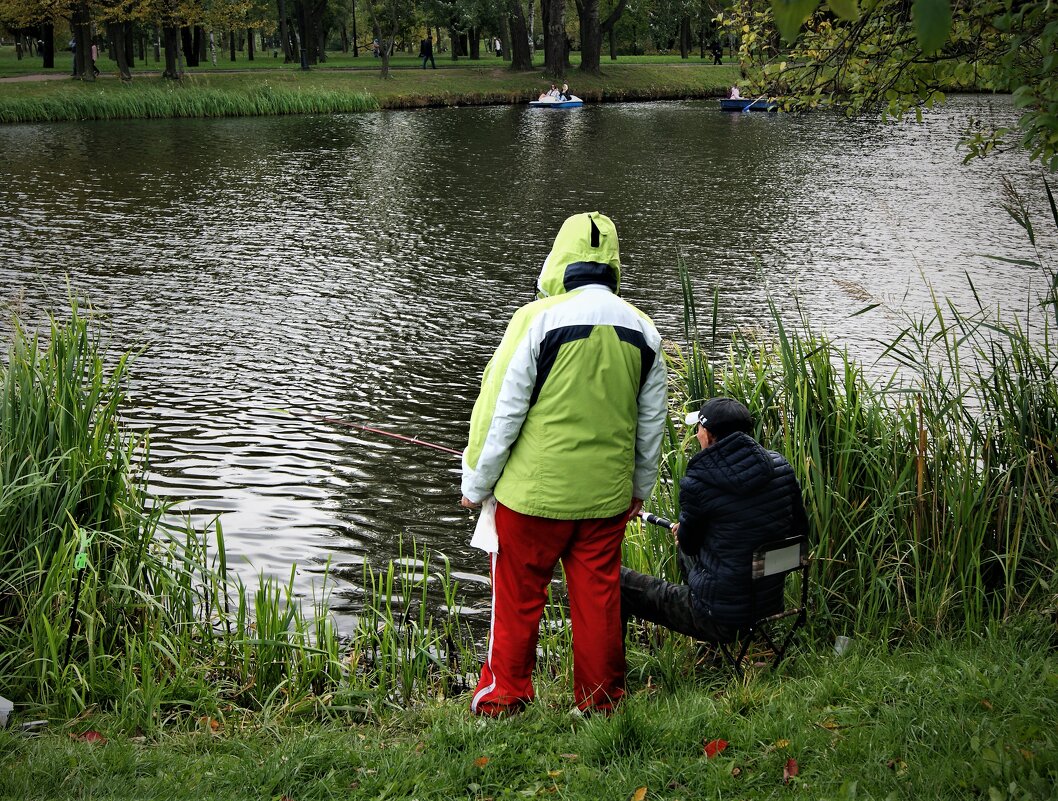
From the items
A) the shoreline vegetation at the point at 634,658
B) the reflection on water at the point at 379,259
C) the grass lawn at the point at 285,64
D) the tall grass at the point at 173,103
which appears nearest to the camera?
the shoreline vegetation at the point at 634,658

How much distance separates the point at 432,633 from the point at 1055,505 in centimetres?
345

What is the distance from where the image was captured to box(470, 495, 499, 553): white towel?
4355mm

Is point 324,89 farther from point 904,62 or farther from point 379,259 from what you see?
point 904,62

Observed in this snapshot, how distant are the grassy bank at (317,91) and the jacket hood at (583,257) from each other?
124 feet

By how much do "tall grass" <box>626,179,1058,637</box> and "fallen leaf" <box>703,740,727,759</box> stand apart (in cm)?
161

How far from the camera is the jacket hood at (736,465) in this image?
4.43 meters

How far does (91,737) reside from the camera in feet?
14.8

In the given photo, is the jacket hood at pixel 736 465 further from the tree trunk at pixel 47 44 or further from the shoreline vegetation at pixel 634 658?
the tree trunk at pixel 47 44

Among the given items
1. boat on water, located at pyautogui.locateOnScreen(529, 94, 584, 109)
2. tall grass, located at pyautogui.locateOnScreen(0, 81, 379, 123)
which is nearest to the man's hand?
tall grass, located at pyautogui.locateOnScreen(0, 81, 379, 123)

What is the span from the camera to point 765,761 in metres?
3.68

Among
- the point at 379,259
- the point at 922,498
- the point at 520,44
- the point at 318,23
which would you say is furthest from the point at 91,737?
the point at 318,23

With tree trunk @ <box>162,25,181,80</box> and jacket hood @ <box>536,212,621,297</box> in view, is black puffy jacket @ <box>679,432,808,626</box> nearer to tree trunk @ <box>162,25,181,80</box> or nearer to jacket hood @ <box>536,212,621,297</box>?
jacket hood @ <box>536,212,621,297</box>

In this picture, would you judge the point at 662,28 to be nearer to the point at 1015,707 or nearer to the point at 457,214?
the point at 457,214

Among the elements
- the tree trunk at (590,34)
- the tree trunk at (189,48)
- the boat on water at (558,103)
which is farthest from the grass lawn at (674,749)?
the tree trunk at (189,48)
